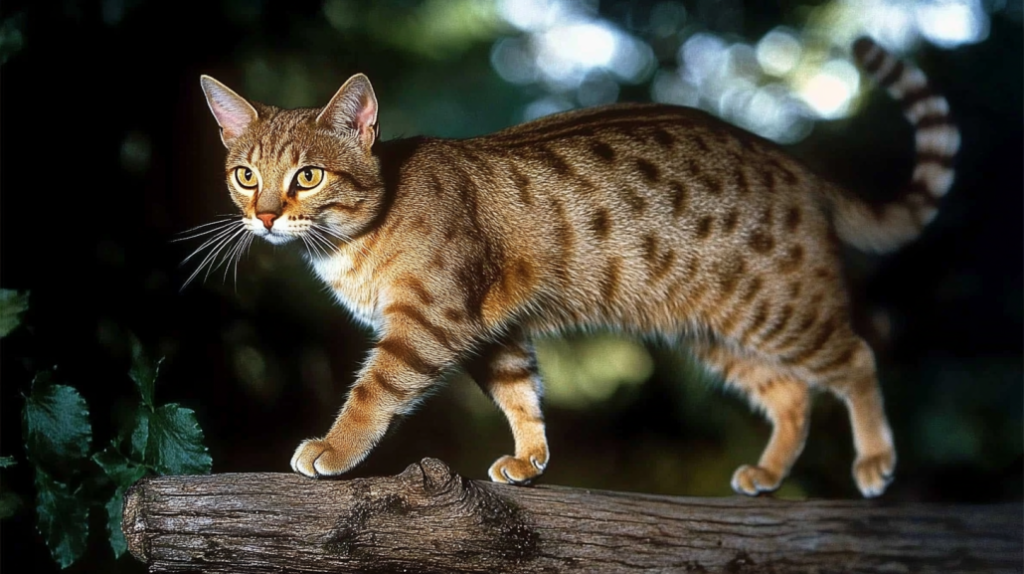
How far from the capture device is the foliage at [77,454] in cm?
171

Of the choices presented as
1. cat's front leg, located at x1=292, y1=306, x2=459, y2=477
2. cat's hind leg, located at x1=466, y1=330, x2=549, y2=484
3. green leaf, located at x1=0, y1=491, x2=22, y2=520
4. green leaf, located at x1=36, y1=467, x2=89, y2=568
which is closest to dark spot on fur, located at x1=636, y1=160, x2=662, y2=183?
cat's hind leg, located at x1=466, y1=330, x2=549, y2=484

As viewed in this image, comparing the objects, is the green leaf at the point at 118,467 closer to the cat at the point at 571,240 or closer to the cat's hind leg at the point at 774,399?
the cat at the point at 571,240

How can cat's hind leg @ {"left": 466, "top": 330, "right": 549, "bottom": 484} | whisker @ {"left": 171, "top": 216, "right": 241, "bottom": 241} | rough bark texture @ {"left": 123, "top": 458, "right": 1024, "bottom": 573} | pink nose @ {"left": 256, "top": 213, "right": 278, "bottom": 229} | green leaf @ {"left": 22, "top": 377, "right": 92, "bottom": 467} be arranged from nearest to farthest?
rough bark texture @ {"left": 123, "top": 458, "right": 1024, "bottom": 573}, pink nose @ {"left": 256, "top": 213, "right": 278, "bottom": 229}, green leaf @ {"left": 22, "top": 377, "right": 92, "bottom": 467}, whisker @ {"left": 171, "top": 216, "right": 241, "bottom": 241}, cat's hind leg @ {"left": 466, "top": 330, "right": 549, "bottom": 484}

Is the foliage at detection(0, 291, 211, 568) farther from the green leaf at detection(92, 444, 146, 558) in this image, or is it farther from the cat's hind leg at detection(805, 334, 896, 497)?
the cat's hind leg at detection(805, 334, 896, 497)

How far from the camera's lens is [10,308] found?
68.4 inches

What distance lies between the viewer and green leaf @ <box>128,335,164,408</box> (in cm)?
171

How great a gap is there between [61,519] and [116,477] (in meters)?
0.13

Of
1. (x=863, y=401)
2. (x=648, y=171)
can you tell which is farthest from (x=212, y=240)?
(x=863, y=401)

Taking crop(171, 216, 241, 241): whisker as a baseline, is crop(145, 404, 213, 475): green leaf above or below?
below

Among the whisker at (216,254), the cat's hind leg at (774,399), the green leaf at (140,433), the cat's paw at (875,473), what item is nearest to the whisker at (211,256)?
the whisker at (216,254)

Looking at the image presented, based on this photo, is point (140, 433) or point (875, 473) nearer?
point (140, 433)

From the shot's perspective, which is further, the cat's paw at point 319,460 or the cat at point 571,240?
the cat at point 571,240

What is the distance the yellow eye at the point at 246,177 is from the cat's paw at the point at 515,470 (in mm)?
785

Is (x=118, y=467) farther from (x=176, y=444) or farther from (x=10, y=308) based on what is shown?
(x=10, y=308)
